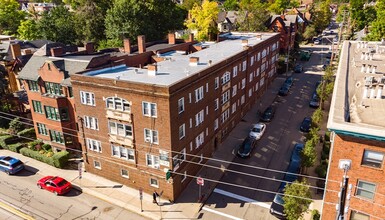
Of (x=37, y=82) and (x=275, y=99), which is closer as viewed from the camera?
(x=37, y=82)

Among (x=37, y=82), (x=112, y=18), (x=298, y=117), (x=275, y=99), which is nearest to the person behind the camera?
(x=37, y=82)

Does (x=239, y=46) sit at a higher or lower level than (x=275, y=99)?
higher

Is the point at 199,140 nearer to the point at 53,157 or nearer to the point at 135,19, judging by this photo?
the point at 53,157

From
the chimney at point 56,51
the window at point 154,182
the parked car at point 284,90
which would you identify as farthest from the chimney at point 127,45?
the parked car at point 284,90

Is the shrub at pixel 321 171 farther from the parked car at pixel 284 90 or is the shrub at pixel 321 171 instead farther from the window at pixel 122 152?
the parked car at pixel 284 90

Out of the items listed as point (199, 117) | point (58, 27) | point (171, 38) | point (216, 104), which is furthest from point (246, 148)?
point (58, 27)

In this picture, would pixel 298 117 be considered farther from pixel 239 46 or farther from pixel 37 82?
pixel 37 82

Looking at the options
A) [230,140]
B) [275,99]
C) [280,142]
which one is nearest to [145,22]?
[275,99]
